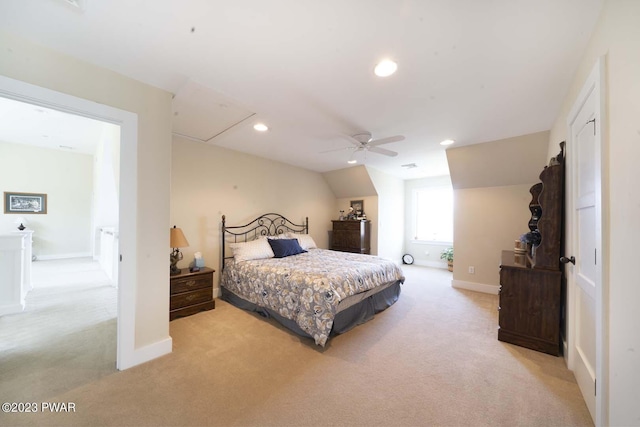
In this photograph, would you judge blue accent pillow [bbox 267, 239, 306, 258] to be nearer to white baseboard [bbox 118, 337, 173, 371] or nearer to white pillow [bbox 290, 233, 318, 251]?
white pillow [bbox 290, 233, 318, 251]

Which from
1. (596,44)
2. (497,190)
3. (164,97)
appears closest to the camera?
(596,44)

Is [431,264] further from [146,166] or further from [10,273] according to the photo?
[10,273]

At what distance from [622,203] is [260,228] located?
4409 millimetres

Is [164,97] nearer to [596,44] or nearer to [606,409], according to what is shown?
[596,44]

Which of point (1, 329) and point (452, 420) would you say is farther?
point (1, 329)

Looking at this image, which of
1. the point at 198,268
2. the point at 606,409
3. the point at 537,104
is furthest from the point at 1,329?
the point at 537,104

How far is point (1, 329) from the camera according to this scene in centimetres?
255

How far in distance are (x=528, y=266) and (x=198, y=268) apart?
4.13 meters

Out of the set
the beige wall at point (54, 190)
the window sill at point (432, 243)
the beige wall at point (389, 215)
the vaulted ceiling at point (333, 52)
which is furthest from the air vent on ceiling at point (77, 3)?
the beige wall at point (54, 190)

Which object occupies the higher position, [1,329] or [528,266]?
[528,266]

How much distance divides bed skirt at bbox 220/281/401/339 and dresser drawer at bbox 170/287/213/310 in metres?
0.40

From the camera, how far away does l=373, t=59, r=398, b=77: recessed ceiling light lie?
1.77m

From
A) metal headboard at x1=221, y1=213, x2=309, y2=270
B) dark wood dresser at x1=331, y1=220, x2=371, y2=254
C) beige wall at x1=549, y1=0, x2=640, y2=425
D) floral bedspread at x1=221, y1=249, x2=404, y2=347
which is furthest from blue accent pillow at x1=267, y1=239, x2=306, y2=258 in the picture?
beige wall at x1=549, y1=0, x2=640, y2=425

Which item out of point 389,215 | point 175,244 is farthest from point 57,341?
point 389,215
